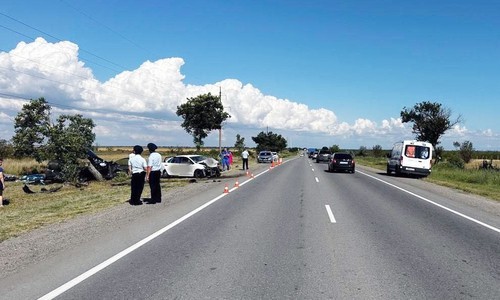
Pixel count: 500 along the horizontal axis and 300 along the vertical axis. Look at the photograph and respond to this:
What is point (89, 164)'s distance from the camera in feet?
81.9

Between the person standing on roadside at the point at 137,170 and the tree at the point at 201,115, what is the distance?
40375 millimetres

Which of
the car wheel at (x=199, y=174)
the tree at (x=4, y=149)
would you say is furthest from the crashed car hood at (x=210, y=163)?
the tree at (x=4, y=149)

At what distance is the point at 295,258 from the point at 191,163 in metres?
20.7

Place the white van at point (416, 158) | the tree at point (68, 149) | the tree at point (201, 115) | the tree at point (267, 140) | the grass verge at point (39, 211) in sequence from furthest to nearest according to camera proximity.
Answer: the tree at point (267, 140) < the tree at point (201, 115) < the white van at point (416, 158) < the tree at point (68, 149) < the grass verge at point (39, 211)

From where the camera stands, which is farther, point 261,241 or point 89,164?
point 89,164

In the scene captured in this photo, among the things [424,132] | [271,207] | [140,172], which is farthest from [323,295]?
[424,132]

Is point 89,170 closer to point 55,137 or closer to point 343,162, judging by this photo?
point 55,137

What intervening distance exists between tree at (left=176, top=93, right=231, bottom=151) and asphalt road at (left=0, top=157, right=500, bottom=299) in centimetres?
4251

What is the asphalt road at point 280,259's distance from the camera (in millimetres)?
5176

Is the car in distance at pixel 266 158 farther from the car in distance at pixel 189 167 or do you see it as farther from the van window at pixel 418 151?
the car in distance at pixel 189 167

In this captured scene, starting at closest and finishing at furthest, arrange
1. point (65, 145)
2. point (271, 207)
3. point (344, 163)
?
point (271, 207) → point (65, 145) → point (344, 163)

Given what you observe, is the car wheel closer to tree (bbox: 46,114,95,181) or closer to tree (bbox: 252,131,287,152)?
tree (bbox: 46,114,95,181)

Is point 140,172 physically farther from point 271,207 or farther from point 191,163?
point 191,163

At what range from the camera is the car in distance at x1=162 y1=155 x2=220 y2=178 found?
88.2 feet
